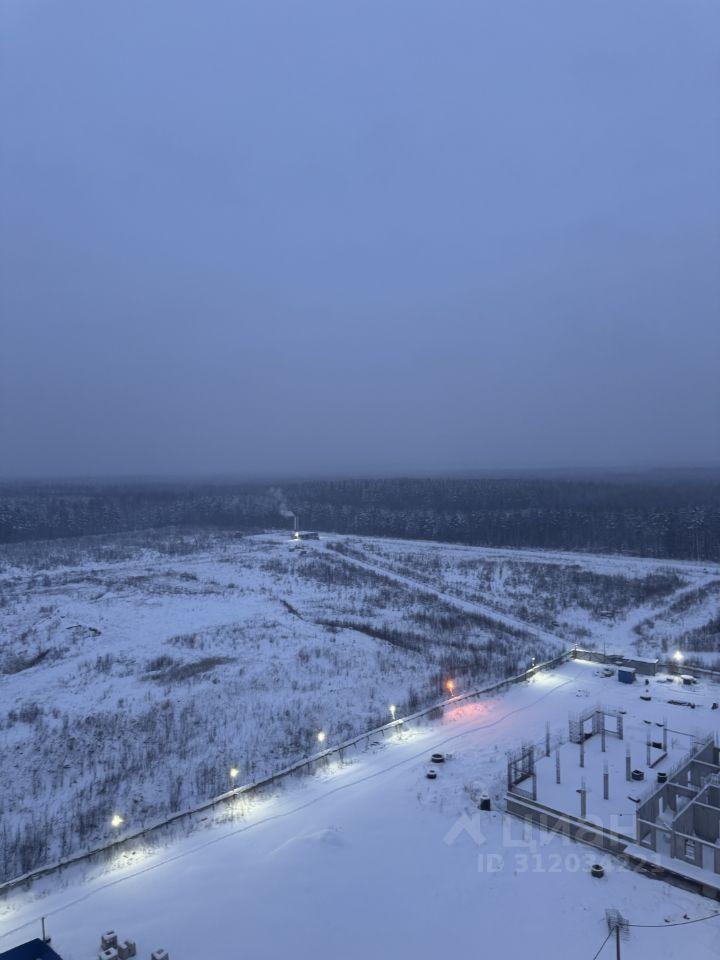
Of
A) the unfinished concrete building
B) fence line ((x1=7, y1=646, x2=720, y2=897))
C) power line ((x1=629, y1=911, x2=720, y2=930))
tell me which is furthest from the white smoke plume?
power line ((x1=629, y1=911, x2=720, y2=930))

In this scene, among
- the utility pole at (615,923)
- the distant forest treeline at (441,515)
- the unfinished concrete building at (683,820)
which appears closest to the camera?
the utility pole at (615,923)

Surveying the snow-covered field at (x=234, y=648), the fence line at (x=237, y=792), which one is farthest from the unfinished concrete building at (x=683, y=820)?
the snow-covered field at (x=234, y=648)

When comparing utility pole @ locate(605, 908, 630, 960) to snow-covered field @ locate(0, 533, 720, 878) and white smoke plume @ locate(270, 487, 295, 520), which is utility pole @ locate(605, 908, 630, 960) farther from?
white smoke plume @ locate(270, 487, 295, 520)

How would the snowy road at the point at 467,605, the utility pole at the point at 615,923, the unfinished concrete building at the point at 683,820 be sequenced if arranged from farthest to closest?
the snowy road at the point at 467,605
the unfinished concrete building at the point at 683,820
the utility pole at the point at 615,923

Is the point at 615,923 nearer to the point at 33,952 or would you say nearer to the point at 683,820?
the point at 683,820

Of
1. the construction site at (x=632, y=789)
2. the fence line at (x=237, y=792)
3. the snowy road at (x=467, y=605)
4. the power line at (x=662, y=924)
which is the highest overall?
the construction site at (x=632, y=789)

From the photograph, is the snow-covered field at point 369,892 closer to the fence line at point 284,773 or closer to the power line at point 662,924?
the power line at point 662,924

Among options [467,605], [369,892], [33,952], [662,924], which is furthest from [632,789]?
[467,605]
